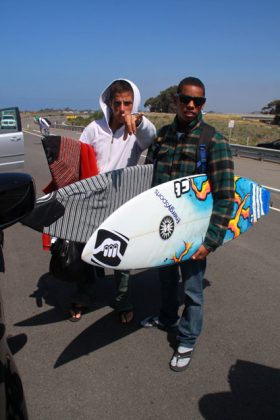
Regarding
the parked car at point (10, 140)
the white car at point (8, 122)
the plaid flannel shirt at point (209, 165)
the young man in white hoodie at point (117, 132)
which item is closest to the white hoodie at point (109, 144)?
the young man in white hoodie at point (117, 132)

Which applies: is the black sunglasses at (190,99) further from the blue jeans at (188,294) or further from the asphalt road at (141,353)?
the asphalt road at (141,353)

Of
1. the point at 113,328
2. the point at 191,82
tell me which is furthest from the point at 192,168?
the point at 113,328

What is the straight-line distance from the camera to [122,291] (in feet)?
11.4

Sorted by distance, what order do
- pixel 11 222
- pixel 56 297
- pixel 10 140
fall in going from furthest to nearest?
pixel 10 140
pixel 56 297
pixel 11 222

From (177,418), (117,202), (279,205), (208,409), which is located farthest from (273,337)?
(279,205)

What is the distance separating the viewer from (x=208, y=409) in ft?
8.34

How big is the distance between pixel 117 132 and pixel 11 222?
1.78m

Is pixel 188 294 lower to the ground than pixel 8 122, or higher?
lower

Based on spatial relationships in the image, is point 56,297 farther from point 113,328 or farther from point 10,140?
point 10,140

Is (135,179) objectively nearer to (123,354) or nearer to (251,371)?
(123,354)

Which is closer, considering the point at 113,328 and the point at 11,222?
the point at 11,222

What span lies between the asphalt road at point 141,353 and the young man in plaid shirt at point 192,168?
26 cm

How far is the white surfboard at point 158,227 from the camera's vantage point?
8.40 feet

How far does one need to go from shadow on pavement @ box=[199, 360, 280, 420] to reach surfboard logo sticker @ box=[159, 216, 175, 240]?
113 centimetres
